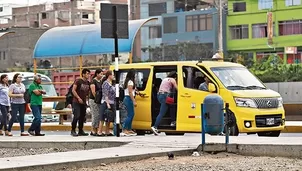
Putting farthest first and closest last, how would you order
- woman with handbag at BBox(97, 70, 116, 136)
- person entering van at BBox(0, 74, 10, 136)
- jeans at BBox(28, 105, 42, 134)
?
person entering van at BBox(0, 74, 10, 136)
jeans at BBox(28, 105, 42, 134)
woman with handbag at BBox(97, 70, 116, 136)

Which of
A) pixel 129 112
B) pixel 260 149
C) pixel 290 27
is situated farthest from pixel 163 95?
pixel 290 27

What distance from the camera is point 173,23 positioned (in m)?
83.9

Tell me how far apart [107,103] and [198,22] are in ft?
211

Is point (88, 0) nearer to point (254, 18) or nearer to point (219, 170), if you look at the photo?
point (254, 18)

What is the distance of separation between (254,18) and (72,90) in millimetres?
61890

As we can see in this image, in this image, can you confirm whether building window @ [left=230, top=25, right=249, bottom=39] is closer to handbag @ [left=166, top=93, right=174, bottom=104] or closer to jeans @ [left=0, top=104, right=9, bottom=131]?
jeans @ [left=0, top=104, right=9, bottom=131]

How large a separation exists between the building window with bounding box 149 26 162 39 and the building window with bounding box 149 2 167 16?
3.94 metres

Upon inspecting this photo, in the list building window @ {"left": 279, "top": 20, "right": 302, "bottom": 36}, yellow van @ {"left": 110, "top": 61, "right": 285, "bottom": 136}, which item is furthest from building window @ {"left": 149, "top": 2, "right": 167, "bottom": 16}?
yellow van @ {"left": 110, "top": 61, "right": 285, "bottom": 136}

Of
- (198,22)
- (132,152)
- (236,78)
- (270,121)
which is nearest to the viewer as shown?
(132,152)

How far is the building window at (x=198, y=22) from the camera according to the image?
81250 millimetres

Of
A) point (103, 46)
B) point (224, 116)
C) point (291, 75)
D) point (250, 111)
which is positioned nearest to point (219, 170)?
point (224, 116)

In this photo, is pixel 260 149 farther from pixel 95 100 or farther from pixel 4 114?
pixel 4 114

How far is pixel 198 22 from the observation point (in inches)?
3228

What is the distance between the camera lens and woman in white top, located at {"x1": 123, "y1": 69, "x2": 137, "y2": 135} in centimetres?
1836
